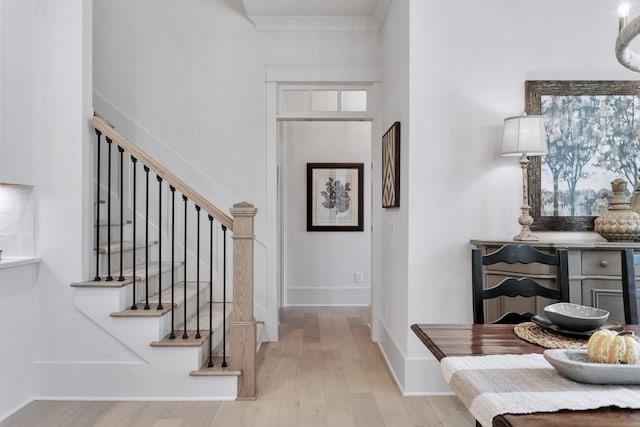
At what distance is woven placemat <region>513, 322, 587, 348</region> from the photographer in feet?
4.45

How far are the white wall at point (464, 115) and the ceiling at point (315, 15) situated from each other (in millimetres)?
1073

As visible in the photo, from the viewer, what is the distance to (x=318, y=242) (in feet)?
18.6

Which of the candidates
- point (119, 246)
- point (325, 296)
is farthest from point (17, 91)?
point (325, 296)

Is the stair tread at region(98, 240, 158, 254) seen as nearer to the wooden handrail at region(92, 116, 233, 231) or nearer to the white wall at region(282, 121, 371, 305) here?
the wooden handrail at region(92, 116, 233, 231)

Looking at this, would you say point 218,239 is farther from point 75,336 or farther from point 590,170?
point 590,170

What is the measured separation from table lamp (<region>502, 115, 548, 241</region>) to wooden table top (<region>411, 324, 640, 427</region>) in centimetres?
118

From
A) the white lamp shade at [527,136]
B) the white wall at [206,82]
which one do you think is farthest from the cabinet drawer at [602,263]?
the white wall at [206,82]

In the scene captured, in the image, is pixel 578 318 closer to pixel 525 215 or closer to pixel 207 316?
pixel 525 215

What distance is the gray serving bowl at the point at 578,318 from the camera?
1390 mm

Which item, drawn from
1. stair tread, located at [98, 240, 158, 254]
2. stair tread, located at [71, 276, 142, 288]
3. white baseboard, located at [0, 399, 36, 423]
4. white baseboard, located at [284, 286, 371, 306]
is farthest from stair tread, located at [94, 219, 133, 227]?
white baseboard, located at [284, 286, 371, 306]

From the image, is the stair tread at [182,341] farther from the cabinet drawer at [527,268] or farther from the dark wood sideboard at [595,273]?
the dark wood sideboard at [595,273]

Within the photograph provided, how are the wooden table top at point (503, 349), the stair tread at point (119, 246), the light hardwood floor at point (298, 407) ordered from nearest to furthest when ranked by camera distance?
the wooden table top at point (503, 349), the light hardwood floor at point (298, 407), the stair tread at point (119, 246)

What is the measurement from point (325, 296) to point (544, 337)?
14.2 feet

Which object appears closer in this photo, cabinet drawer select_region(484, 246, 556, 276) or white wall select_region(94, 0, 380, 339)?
cabinet drawer select_region(484, 246, 556, 276)
